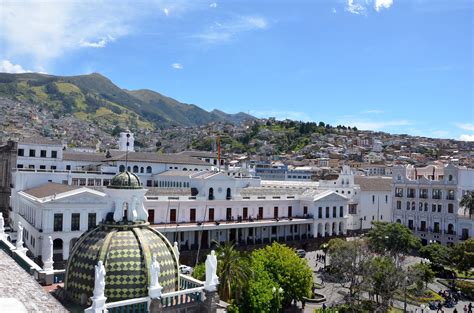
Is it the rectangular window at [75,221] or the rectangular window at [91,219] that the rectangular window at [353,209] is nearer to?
the rectangular window at [91,219]

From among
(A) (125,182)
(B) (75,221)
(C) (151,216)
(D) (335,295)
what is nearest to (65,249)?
(B) (75,221)

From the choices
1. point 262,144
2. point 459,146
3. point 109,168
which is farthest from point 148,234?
point 459,146

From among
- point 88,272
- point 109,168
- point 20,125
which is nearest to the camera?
point 88,272

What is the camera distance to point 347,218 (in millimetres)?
69625

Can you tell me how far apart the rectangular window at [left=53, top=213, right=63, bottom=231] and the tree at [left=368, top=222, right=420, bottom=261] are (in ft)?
103

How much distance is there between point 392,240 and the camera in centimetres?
5025

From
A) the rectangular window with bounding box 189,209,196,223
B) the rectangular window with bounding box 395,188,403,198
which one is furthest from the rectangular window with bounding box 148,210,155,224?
the rectangular window with bounding box 395,188,403,198

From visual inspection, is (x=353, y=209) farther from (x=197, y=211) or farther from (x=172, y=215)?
(x=172, y=215)

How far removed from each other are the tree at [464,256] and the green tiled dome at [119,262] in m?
38.1

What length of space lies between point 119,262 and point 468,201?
172 ft

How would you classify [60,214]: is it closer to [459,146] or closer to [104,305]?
[104,305]

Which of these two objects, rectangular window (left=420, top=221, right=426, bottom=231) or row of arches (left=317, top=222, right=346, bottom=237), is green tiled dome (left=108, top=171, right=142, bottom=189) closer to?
row of arches (left=317, top=222, right=346, bottom=237)

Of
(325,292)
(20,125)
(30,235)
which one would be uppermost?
(20,125)

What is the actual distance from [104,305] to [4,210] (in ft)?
180
